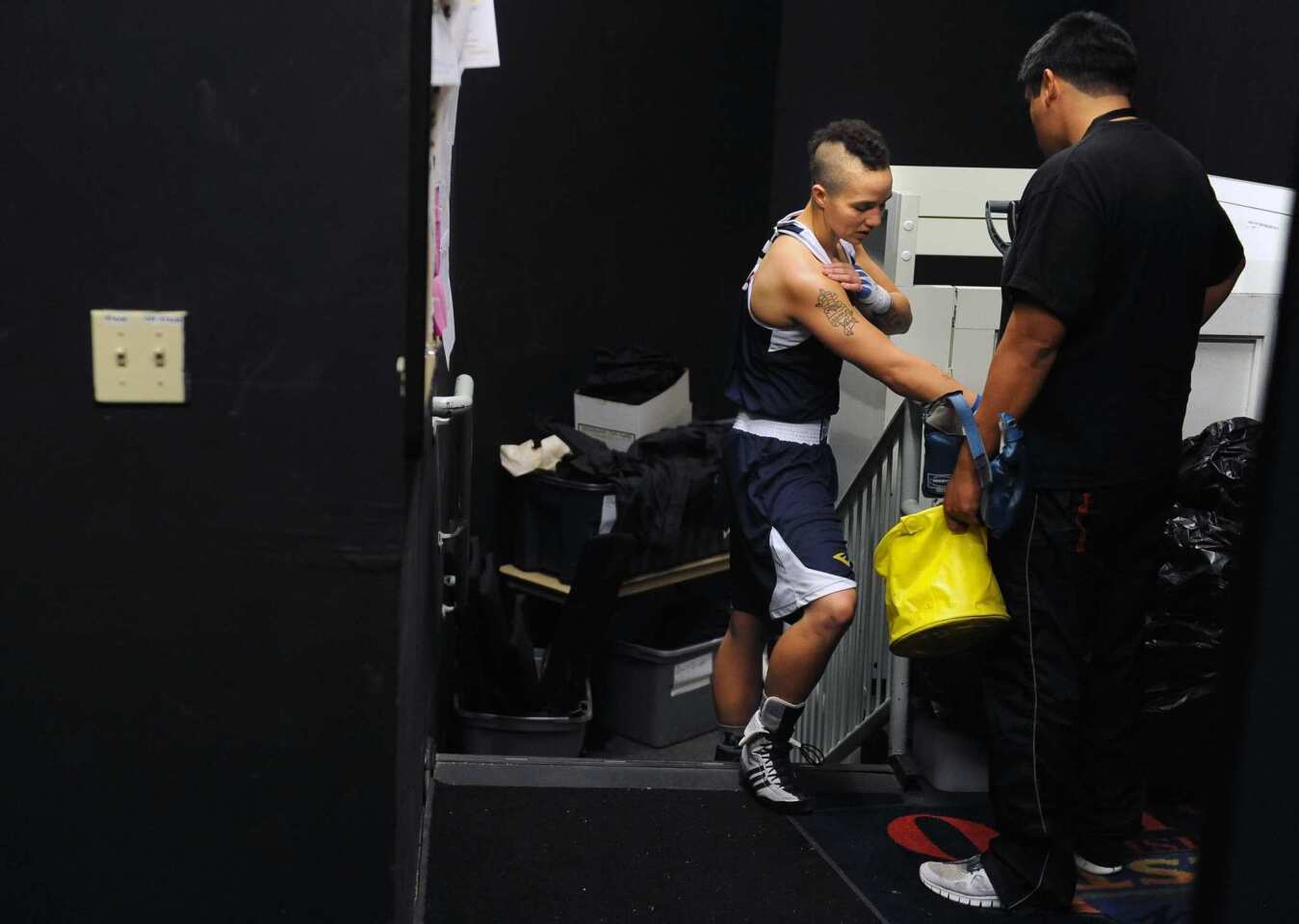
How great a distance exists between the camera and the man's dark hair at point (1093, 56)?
2.58 metres

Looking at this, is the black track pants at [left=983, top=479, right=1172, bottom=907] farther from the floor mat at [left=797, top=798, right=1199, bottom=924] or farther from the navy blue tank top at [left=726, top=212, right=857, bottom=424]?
the navy blue tank top at [left=726, top=212, right=857, bottom=424]

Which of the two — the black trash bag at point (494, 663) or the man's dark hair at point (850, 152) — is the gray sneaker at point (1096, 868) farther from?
the black trash bag at point (494, 663)

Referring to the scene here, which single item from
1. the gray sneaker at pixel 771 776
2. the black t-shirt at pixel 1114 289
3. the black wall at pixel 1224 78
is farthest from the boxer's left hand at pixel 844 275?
the black wall at pixel 1224 78

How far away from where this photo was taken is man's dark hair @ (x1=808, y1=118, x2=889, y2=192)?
310cm

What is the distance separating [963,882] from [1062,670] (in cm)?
47

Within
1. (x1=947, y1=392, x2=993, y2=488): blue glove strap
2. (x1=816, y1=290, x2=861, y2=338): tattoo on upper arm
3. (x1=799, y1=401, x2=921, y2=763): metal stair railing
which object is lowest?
(x1=799, y1=401, x2=921, y2=763): metal stair railing

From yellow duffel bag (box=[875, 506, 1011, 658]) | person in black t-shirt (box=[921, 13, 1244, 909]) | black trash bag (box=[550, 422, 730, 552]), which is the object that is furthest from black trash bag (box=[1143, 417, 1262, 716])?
black trash bag (box=[550, 422, 730, 552])

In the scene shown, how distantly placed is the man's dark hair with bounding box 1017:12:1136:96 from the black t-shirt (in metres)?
0.09

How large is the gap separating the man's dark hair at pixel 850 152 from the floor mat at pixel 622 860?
140 centimetres

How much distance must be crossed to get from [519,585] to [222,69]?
10.2 ft

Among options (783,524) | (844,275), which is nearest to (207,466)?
(783,524)

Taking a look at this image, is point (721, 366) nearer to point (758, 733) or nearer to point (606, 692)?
point (606, 692)

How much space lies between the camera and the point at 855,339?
2.99m

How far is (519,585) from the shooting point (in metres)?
4.69
